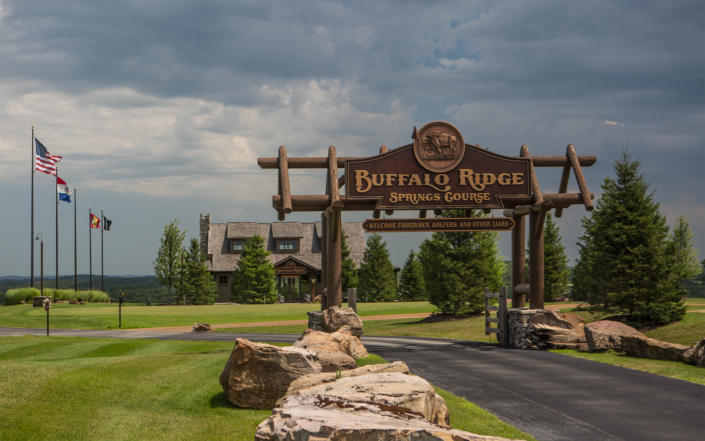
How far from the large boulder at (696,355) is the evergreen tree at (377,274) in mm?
46293

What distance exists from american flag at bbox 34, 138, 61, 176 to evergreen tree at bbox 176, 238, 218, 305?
16691 millimetres

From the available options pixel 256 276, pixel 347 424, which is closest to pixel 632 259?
pixel 347 424

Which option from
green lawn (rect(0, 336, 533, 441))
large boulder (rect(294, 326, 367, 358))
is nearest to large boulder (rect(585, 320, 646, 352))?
large boulder (rect(294, 326, 367, 358))

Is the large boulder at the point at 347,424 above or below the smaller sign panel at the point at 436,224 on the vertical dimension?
below

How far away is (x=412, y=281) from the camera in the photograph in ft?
212

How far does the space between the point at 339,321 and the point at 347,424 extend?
14009 mm

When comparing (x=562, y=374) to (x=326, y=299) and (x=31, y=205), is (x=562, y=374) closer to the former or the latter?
(x=326, y=299)

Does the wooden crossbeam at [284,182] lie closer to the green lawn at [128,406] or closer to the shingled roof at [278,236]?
the green lawn at [128,406]

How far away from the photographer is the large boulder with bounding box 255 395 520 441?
4.81 m

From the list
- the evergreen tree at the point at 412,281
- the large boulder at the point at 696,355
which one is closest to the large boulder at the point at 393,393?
the large boulder at the point at 696,355

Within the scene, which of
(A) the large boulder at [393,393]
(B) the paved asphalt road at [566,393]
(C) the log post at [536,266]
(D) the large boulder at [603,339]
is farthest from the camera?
(C) the log post at [536,266]

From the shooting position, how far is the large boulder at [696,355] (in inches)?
613

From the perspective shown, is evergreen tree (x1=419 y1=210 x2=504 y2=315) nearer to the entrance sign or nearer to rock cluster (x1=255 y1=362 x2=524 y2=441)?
the entrance sign

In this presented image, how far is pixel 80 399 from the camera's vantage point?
10.6 m
